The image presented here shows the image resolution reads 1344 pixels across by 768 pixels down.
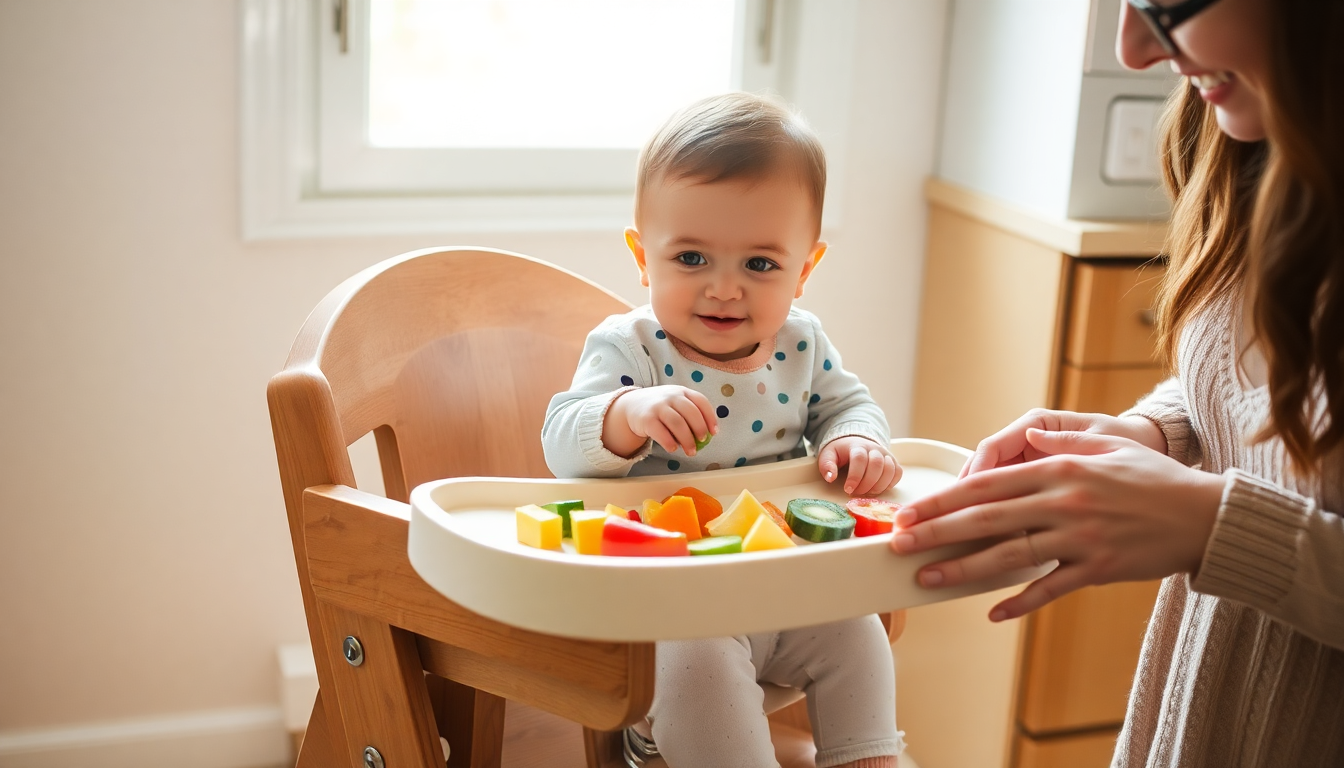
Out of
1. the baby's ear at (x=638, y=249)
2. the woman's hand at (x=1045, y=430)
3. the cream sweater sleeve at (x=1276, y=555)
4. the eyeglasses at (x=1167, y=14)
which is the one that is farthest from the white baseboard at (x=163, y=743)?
the eyeglasses at (x=1167, y=14)

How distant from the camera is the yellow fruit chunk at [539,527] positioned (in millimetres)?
833

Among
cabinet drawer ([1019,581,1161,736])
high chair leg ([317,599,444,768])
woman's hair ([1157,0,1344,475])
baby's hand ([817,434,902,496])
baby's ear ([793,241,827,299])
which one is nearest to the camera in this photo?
woman's hair ([1157,0,1344,475])

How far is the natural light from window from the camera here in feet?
5.87

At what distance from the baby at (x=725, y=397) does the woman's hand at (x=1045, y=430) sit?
11 centimetres

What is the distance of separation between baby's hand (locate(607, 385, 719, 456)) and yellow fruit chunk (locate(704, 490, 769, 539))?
7 centimetres

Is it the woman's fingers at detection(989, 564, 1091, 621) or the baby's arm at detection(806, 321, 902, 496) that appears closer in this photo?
the woman's fingers at detection(989, 564, 1091, 621)

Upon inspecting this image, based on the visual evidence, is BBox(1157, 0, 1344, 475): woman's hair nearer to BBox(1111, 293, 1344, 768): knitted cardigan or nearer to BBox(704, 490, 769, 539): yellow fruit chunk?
BBox(1111, 293, 1344, 768): knitted cardigan

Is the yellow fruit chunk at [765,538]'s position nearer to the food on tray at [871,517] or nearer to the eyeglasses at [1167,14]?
the food on tray at [871,517]

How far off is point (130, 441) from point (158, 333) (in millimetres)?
167

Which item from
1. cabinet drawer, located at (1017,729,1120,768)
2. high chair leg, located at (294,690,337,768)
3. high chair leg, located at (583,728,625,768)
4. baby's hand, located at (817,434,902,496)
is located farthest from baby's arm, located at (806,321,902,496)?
cabinet drawer, located at (1017,729,1120,768)

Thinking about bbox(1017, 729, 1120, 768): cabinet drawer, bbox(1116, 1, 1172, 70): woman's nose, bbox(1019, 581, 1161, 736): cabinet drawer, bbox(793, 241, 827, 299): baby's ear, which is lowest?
bbox(1017, 729, 1120, 768): cabinet drawer

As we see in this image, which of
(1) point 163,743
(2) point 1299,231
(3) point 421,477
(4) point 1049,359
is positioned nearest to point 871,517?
(2) point 1299,231

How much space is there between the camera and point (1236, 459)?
36.3 inches

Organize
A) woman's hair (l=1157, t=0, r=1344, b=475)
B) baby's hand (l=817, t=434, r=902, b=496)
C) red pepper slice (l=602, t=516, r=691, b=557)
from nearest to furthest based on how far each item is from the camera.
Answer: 1. woman's hair (l=1157, t=0, r=1344, b=475)
2. red pepper slice (l=602, t=516, r=691, b=557)
3. baby's hand (l=817, t=434, r=902, b=496)
